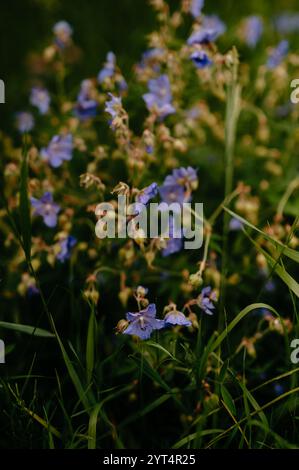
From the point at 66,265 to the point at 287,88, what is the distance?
1.34 meters

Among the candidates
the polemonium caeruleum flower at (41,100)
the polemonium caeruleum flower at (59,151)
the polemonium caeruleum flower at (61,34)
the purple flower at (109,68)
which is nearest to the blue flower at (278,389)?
the polemonium caeruleum flower at (59,151)

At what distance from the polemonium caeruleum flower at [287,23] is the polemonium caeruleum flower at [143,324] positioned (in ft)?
8.59

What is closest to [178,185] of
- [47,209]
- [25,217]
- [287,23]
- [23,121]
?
[47,209]

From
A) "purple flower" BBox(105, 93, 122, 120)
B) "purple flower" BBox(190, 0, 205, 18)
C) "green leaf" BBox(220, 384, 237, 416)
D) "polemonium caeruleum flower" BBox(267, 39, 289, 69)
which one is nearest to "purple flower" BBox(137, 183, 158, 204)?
"purple flower" BBox(105, 93, 122, 120)

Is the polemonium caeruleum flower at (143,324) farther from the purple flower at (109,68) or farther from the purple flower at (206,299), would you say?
the purple flower at (109,68)

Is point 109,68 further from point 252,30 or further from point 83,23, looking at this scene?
point 83,23

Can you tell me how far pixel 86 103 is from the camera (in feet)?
7.66

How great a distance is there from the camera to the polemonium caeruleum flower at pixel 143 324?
151 centimetres

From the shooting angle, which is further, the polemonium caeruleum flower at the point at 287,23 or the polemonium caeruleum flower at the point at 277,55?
the polemonium caeruleum flower at the point at 287,23

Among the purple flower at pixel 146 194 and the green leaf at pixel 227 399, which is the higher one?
the purple flower at pixel 146 194

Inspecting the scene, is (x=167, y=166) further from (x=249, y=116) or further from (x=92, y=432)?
(x=92, y=432)

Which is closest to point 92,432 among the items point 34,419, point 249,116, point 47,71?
point 34,419

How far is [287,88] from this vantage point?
108 inches

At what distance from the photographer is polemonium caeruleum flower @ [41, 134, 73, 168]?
7.06ft
